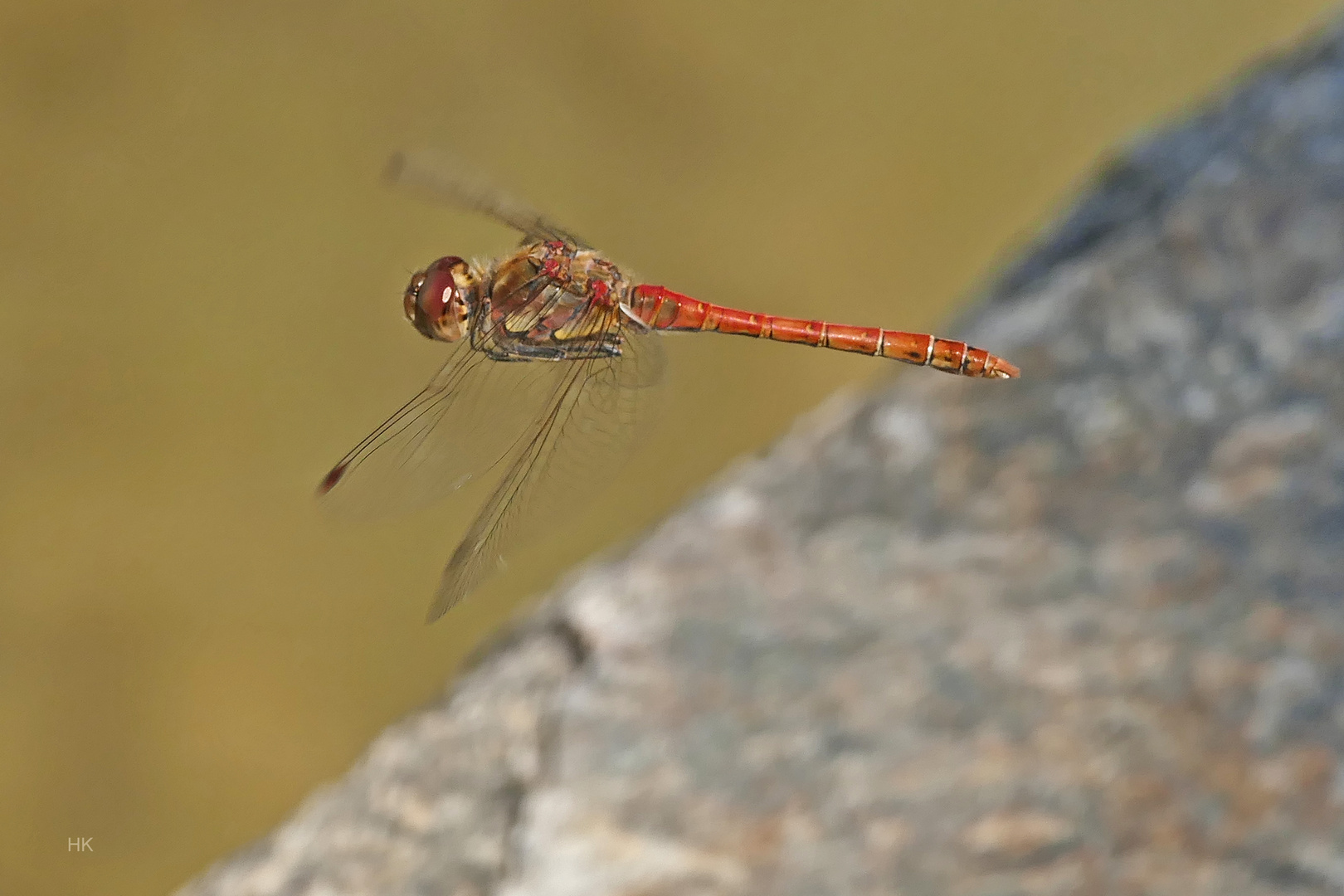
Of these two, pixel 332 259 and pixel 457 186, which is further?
pixel 332 259

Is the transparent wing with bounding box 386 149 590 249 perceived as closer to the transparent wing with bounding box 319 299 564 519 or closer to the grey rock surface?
the transparent wing with bounding box 319 299 564 519

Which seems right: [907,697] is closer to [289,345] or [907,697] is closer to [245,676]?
[245,676]

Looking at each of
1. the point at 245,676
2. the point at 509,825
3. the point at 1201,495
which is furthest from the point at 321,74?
the point at 1201,495

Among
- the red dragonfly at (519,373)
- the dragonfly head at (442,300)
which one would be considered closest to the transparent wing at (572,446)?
the red dragonfly at (519,373)

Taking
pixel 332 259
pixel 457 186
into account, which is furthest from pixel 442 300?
pixel 332 259

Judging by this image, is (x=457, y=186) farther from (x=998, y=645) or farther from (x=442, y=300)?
(x=998, y=645)
